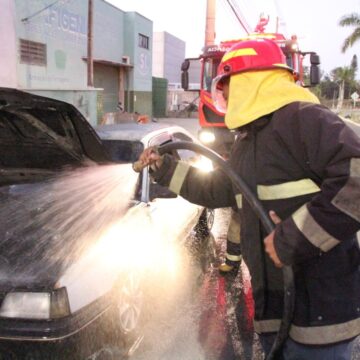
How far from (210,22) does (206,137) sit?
24.5ft

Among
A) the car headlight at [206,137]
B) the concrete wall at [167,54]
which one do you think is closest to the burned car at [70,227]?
the car headlight at [206,137]

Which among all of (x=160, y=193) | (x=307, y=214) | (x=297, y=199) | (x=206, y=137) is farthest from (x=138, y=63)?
(x=307, y=214)

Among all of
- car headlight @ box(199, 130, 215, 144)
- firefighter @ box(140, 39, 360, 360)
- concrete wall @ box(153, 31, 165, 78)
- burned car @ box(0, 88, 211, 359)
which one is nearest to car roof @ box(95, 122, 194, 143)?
burned car @ box(0, 88, 211, 359)

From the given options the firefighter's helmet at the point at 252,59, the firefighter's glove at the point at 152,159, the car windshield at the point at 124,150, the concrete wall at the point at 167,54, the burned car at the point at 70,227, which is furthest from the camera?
the concrete wall at the point at 167,54

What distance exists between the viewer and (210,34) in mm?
14016

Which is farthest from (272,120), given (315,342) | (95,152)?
(95,152)

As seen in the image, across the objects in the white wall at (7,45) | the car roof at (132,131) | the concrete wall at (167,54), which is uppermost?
the concrete wall at (167,54)

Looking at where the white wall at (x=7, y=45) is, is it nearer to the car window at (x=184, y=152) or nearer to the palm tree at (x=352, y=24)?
the car window at (x=184, y=152)

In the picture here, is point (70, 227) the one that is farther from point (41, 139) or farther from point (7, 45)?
point (7, 45)

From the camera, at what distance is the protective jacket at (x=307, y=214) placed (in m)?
1.53

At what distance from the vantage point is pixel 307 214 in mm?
1579

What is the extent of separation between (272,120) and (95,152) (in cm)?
258

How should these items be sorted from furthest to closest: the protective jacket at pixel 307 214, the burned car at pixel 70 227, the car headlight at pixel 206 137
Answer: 1. the car headlight at pixel 206 137
2. the burned car at pixel 70 227
3. the protective jacket at pixel 307 214

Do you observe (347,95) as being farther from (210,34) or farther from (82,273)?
(82,273)
